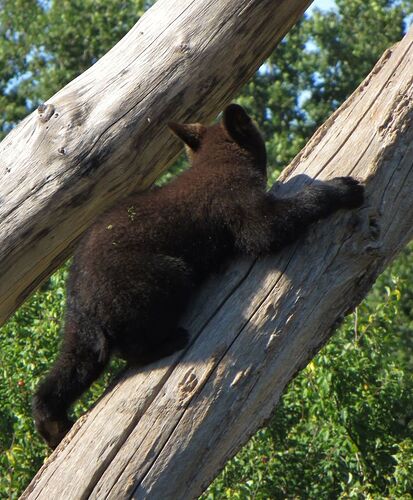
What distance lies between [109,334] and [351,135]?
1.58 metres

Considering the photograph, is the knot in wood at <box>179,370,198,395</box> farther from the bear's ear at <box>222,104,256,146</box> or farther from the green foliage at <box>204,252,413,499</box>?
the green foliage at <box>204,252,413,499</box>

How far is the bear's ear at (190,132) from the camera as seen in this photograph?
216 inches

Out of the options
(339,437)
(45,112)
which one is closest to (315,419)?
(339,437)

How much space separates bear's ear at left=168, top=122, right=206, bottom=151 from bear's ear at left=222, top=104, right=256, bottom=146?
0.15 metres

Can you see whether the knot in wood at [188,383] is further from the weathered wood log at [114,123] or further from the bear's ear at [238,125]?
the bear's ear at [238,125]

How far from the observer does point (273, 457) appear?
728 cm

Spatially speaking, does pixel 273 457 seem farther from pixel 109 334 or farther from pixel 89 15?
pixel 89 15

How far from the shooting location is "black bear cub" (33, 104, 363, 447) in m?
5.03

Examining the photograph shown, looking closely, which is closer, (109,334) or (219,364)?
(219,364)

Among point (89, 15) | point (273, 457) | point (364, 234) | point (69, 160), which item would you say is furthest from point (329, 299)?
point (89, 15)

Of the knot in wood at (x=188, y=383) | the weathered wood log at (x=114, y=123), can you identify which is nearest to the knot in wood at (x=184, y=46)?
the weathered wood log at (x=114, y=123)

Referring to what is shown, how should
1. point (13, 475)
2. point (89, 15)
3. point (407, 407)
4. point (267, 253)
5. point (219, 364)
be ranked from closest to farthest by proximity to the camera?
point (219, 364), point (267, 253), point (13, 475), point (407, 407), point (89, 15)

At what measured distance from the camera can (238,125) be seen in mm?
5875

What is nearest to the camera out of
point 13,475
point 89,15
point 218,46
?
point 218,46
